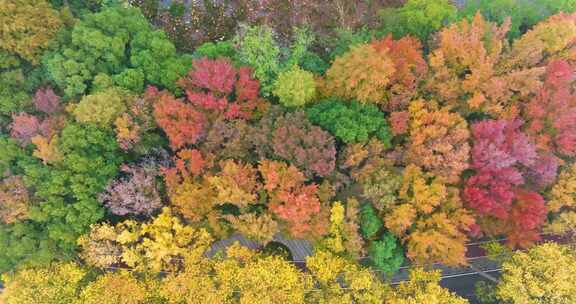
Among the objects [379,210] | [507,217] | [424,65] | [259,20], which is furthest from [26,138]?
[507,217]

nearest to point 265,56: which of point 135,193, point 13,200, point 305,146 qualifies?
point 305,146

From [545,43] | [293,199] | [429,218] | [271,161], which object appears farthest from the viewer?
[545,43]

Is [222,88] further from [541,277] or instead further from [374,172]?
[541,277]

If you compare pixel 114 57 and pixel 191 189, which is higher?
pixel 114 57

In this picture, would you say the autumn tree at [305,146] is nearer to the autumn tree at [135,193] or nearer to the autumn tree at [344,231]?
the autumn tree at [344,231]

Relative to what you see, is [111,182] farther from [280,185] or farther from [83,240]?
[280,185]

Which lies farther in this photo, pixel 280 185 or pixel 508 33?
pixel 508 33

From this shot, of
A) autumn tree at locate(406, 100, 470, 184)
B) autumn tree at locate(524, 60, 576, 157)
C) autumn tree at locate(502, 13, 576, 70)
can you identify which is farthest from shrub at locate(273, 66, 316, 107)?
autumn tree at locate(524, 60, 576, 157)
